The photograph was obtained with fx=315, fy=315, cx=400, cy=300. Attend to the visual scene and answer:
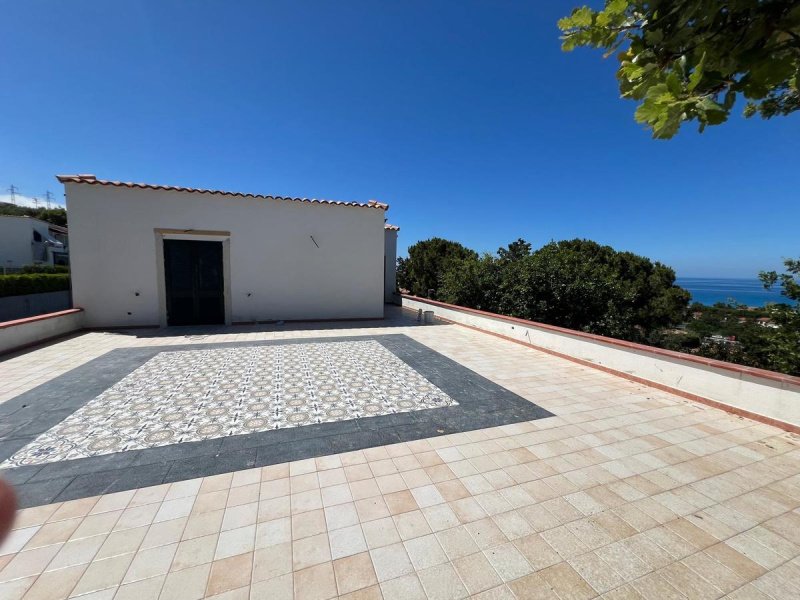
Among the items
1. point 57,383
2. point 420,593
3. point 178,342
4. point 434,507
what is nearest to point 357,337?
point 178,342

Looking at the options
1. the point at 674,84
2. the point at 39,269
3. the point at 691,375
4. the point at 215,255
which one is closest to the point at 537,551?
the point at 674,84

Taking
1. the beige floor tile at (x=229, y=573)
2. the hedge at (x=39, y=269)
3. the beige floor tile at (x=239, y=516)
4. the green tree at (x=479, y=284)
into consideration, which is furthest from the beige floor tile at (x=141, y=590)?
the hedge at (x=39, y=269)

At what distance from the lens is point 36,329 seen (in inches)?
303

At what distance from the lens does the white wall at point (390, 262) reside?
16469 millimetres

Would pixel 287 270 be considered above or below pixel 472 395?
above

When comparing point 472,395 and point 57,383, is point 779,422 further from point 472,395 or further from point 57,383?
point 57,383

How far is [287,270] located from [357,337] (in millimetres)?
4038

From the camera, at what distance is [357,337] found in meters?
9.45

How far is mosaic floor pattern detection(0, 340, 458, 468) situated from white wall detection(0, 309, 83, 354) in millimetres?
3083

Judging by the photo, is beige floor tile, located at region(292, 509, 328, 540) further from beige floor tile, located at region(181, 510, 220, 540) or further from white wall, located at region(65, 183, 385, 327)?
white wall, located at region(65, 183, 385, 327)

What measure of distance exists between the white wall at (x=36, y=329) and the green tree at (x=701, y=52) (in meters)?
11.0

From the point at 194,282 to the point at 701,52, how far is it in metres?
12.4

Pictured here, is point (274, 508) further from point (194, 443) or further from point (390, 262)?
point (390, 262)

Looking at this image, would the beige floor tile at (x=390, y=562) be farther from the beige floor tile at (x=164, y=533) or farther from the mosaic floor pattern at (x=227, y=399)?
the mosaic floor pattern at (x=227, y=399)
